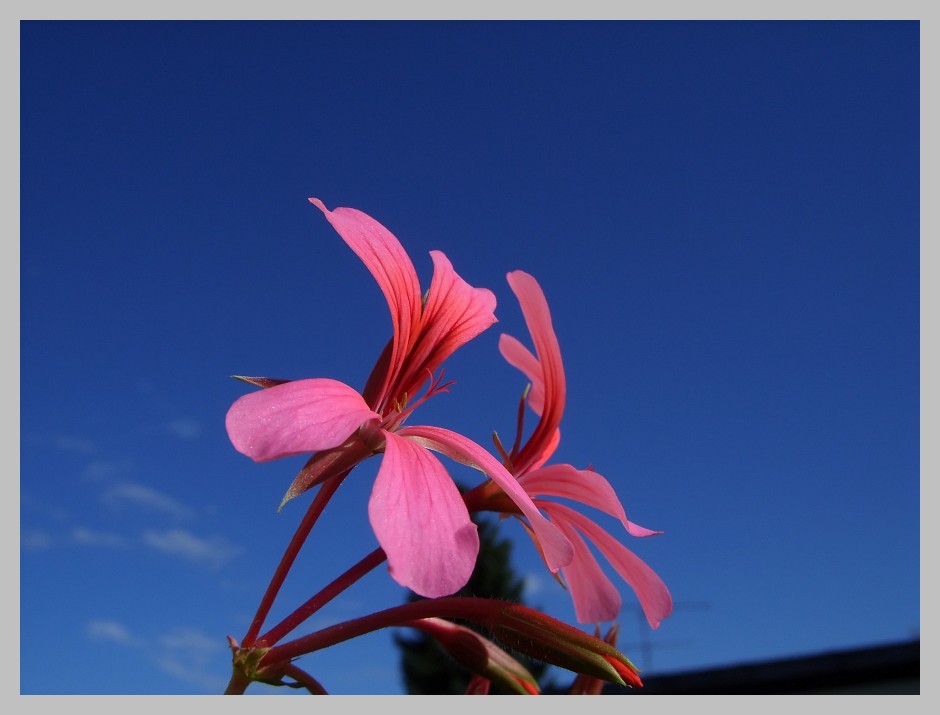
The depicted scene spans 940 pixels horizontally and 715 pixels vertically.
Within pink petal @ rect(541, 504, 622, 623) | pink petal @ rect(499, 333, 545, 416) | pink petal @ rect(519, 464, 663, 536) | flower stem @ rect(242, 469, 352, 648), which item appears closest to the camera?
flower stem @ rect(242, 469, 352, 648)

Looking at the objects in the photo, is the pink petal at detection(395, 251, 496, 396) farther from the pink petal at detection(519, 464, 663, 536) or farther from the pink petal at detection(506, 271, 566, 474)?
the pink petal at detection(519, 464, 663, 536)

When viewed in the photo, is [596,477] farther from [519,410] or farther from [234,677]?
[234,677]

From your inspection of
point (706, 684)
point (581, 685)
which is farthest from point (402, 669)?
point (581, 685)

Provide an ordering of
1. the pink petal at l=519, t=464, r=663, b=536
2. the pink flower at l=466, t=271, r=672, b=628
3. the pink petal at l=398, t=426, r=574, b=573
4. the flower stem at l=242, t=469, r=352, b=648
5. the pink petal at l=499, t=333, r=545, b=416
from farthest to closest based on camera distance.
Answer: the pink petal at l=499, t=333, r=545, b=416, the pink flower at l=466, t=271, r=672, b=628, the pink petal at l=519, t=464, r=663, b=536, the flower stem at l=242, t=469, r=352, b=648, the pink petal at l=398, t=426, r=574, b=573

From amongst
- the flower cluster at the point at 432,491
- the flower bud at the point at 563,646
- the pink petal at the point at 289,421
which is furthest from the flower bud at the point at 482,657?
the pink petal at the point at 289,421

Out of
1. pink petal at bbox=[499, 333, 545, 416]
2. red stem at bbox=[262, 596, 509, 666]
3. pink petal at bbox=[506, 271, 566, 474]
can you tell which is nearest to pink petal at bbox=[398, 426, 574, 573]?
red stem at bbox=[262, 596, 509, 666]

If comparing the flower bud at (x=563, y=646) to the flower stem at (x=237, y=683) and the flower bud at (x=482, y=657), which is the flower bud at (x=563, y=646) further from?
the flower stem at (x=237, y=683)

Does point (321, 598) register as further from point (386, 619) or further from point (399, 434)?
point (399, 434)
